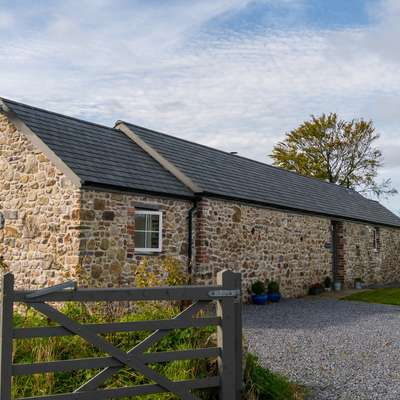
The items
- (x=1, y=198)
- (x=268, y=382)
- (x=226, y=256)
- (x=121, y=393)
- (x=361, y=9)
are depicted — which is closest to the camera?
(x=121, y=393)

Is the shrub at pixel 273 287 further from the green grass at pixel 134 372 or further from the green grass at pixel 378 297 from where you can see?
the green grass at pixel 134 372

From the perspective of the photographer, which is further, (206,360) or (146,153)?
(146,153)

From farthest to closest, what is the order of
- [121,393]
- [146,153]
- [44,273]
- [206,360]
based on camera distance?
[146,153] → [44,273] → [206,360] → [121,393]

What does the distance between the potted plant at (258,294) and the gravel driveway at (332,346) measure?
0.51 meters

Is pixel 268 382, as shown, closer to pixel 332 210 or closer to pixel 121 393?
pixel 121 393

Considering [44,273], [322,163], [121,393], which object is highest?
[322,163]

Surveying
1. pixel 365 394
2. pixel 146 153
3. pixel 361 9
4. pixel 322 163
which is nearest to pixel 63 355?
pixel 365 394

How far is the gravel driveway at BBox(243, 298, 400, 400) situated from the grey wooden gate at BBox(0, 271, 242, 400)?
1.62 meters

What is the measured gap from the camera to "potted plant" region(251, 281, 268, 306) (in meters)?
16.0

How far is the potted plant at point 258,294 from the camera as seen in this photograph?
1597 centimetres

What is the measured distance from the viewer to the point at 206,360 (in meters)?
5.62

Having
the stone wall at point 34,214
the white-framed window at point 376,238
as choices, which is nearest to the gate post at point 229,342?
the stone wall at point 34,214

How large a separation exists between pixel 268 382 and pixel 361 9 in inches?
205

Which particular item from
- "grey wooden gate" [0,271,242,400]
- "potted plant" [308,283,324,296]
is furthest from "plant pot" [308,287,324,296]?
"grey wooden gate" [0,271,242,400]
